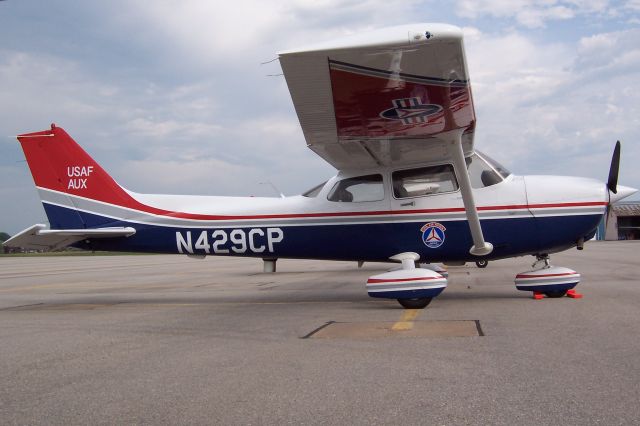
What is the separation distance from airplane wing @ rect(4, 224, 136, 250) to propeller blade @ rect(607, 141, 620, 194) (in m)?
7.71

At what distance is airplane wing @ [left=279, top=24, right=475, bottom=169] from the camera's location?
5.24 metres

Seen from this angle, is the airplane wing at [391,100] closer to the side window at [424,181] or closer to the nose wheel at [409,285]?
the side window at [424,181]

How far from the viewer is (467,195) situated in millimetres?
7969

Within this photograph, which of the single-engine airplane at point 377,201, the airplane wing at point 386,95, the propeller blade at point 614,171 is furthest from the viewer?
the propeller blade at point 614,171

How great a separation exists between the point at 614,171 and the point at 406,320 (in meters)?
3.91

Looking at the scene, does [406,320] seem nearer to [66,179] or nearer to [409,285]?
[409,285]

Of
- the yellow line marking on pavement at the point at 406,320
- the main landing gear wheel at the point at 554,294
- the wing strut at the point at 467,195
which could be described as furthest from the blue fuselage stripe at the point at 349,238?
the yellow line marking on pavement at the point at 406,320

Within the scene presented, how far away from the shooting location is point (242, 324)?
23.4 feet

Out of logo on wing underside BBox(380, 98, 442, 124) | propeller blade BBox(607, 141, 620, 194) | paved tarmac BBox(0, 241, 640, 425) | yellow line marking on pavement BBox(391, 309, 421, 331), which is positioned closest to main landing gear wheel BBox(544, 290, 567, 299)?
paved tarmac BBox(0, 241, 640, 425)

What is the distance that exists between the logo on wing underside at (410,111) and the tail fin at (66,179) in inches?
213

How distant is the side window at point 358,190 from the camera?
29.5ft

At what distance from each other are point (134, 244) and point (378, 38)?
654 centimetres

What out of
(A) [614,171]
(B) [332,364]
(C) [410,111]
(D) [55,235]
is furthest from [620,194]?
(D) [55,235]

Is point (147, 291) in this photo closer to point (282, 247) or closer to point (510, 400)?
point (282, 247)
